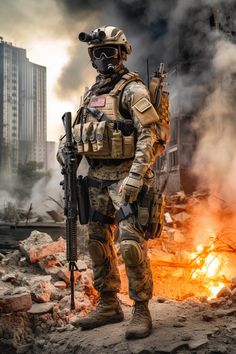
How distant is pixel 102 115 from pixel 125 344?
1759 millimetres

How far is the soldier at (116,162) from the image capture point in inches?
118

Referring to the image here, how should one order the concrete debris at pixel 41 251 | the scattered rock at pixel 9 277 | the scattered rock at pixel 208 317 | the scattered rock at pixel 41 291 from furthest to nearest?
the concrete debris at pixel 41 251, the scattered rock at pixel 9 277, the scattered rock at pixel 41 291, the scattered rock at pixel 208 317

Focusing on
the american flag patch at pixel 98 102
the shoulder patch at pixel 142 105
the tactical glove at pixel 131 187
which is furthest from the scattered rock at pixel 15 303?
the shoulder patch at pixel 142 105

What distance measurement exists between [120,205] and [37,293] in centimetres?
145

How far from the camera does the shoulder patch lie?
300 centimetres

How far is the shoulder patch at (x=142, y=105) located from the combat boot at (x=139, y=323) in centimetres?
151

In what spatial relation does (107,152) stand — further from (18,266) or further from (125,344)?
(18,266)

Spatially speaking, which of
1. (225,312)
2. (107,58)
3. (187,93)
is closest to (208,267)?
(225,312)

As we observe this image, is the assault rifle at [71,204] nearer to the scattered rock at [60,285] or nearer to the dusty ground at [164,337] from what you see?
the dusty ground at [164,337]

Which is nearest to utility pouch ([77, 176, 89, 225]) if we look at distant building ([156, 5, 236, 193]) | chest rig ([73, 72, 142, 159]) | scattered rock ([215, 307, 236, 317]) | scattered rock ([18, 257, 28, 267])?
chest rig ([73, 72, 142, 159])

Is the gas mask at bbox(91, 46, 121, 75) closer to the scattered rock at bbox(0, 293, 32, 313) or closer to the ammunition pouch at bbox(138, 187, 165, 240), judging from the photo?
the ammunition pouch at bbox(138, 187, 165, 240)

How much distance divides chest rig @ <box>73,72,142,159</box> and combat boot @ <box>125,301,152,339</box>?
46.9 inches

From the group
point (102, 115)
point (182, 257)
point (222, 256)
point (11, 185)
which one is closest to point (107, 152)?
point (102, 115)

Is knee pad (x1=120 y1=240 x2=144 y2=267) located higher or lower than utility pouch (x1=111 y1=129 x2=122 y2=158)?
lower
